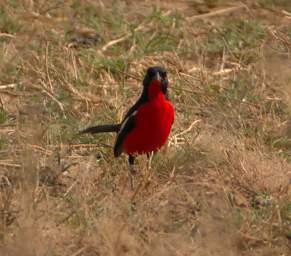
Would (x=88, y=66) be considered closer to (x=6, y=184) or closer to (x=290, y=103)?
(x=290, y=103)

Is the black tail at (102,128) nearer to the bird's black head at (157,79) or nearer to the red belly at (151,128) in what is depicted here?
the red belly at (151,128)

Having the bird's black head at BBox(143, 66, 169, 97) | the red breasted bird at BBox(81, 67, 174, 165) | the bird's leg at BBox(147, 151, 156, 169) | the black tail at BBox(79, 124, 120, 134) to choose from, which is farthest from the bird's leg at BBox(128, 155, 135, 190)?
the bird's black head at BBox(143, 66, 169, 97)

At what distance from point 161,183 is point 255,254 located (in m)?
1.07

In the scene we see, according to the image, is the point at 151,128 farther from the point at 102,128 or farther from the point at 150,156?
the point at 102,128

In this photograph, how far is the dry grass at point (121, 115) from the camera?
5.41 m

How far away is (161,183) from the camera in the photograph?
635 cm

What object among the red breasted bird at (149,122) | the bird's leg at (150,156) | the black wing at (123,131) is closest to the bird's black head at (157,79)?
the red breasted bird at (149,122)

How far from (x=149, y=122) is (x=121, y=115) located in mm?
898

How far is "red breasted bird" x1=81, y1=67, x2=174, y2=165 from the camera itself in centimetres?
635

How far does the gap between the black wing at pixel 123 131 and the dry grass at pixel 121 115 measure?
0.12 m

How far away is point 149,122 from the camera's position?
635 centimetres

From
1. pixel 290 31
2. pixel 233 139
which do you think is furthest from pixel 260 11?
pixel 233 139

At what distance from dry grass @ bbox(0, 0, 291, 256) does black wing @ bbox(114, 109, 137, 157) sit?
12 centimetres

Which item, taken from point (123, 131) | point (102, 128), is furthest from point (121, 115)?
point (123, 131)
